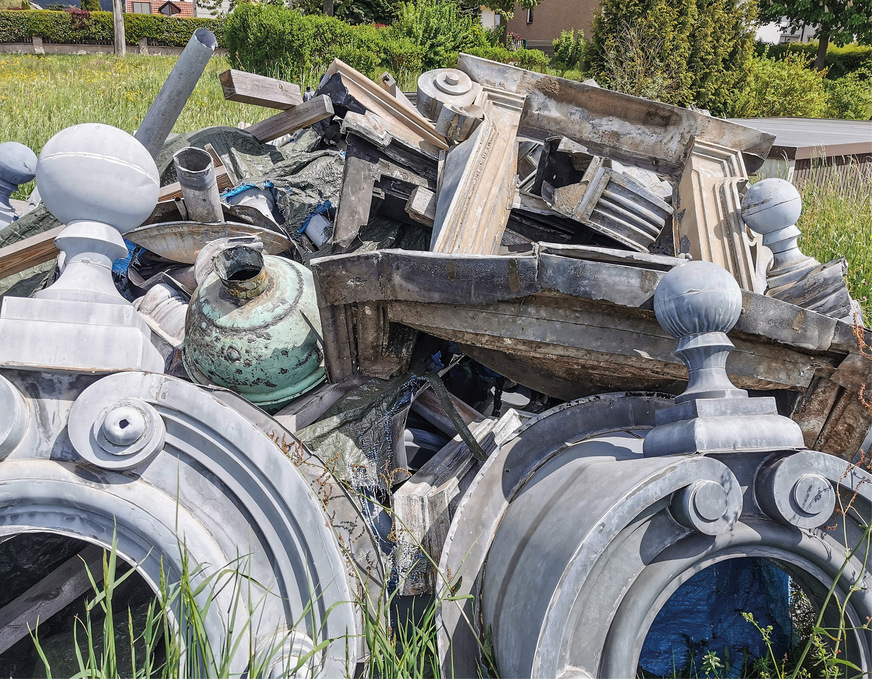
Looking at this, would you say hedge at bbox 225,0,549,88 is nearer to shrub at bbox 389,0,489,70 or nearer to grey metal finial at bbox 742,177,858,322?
shrub at bbox 389,0,489,70

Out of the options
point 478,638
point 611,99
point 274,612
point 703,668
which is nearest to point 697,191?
point 611,99

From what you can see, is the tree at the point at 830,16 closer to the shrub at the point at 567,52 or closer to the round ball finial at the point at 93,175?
the shrub at the point at 567,52

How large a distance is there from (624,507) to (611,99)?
271 centimetres

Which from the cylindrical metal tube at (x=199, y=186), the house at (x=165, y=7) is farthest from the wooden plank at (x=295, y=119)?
the house at (x=165, y=7)

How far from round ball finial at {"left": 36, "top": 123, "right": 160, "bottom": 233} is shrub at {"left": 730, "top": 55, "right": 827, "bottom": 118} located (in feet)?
34.9

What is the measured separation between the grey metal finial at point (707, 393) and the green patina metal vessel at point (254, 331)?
1502mm

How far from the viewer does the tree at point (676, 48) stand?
9133 mm

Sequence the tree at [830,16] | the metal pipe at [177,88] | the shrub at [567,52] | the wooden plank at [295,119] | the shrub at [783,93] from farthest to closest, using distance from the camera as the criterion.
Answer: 1. the tree at [830,16]
2. the shrub at [567,52]
3. the shrub at [783,93]
4. the wooden plank at [295,119]
5. the metal pipe at [177,88]

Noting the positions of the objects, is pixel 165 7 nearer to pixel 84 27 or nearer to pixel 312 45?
pixel 84 27

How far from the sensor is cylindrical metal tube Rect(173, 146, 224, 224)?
338 centimetres

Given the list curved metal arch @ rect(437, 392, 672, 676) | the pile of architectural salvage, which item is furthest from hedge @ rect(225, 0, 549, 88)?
curved metal arch @ rect(437, 392, 672, 676)

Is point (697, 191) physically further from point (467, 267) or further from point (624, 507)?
point (624, 507)

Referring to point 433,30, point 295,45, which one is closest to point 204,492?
point 295,45

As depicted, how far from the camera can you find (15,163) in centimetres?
420
